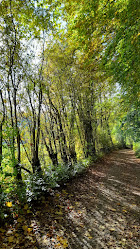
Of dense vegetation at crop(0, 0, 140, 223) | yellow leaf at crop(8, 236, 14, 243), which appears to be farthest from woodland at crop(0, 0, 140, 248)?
yellow leaf at crop(8, 236, 14, 243)

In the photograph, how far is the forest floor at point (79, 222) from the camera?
211cm

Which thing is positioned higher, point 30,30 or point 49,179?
point 30,30

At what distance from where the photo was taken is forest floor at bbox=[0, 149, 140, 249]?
2.11 m

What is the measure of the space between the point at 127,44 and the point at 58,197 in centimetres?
440

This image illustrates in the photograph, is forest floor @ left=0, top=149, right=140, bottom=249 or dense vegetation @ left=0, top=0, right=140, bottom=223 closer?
forest floor @ left=0, top=149, right=140, bottom=249

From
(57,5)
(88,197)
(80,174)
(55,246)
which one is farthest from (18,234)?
(57,5)

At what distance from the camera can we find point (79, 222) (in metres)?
2.68

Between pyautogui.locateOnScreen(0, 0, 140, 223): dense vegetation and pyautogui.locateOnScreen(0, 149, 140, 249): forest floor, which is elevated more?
pyautogui.locateOnScreen(0, 0, 140, 223): dense vegetation

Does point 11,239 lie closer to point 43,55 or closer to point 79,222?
point 79,222

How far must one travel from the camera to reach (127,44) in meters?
2.95

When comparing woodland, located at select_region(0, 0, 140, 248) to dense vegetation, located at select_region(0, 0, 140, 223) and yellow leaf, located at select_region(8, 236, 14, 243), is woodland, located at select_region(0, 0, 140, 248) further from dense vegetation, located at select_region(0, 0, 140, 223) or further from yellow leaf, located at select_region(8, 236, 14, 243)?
yellow leaf, located at select_region(8, 236, 14, 243)

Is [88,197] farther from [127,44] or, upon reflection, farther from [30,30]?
[30,30]

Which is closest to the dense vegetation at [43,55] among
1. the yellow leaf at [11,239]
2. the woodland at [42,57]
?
the woodland at [42,57]

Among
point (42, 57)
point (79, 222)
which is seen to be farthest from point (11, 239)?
point (42, 57)
